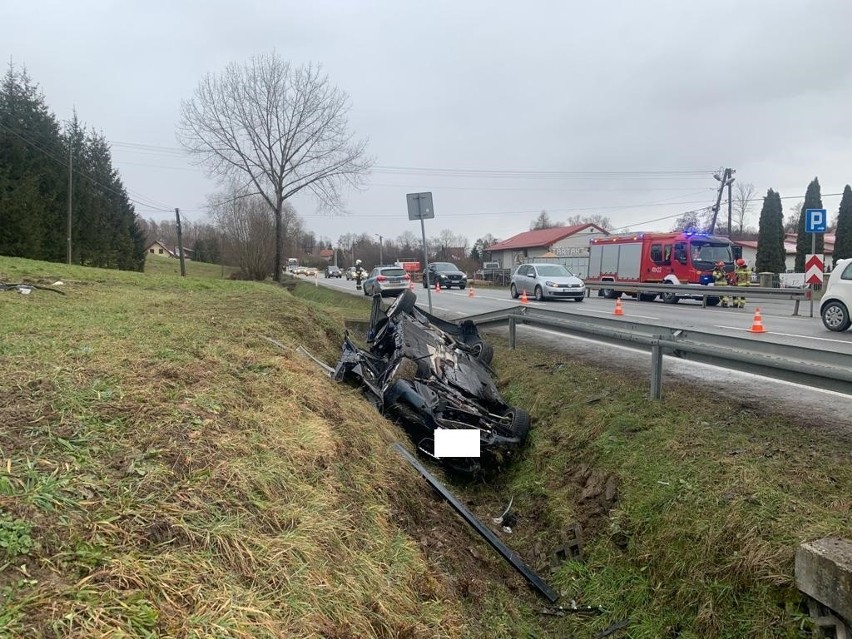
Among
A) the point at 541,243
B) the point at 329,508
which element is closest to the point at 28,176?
→ the point at 329,508

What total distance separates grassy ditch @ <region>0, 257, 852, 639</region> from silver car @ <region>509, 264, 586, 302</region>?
1620 centimetres

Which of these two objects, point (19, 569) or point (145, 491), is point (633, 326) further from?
point (19, 569)

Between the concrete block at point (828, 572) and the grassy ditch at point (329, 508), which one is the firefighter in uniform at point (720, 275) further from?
the concrete block at point (828, 572)

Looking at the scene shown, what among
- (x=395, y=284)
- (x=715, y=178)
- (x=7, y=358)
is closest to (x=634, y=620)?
(x=7, y=358)

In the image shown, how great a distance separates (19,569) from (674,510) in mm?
3416

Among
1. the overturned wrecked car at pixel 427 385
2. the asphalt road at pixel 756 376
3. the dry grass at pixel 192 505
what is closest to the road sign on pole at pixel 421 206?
the asphalt road at pixel 756 376

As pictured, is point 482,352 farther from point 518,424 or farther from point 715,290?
point 715,290

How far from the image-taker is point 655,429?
4.55m

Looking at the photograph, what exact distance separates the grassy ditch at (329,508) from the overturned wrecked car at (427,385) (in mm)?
331

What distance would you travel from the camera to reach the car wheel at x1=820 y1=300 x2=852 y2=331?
10.8 metres

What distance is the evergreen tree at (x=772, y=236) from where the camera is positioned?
40469 millimetres

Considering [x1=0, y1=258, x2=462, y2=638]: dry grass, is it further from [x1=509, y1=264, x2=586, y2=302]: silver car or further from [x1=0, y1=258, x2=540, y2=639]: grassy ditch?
[x1=509, y1=264, x2=586, y2=302]: silver car

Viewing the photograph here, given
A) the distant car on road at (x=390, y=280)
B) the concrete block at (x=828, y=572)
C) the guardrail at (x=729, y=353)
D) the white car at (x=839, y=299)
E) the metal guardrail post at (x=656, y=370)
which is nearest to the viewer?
the concrete block at (x=828, y=572)

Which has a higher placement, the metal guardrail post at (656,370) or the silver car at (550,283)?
the silver car at (550,283)
